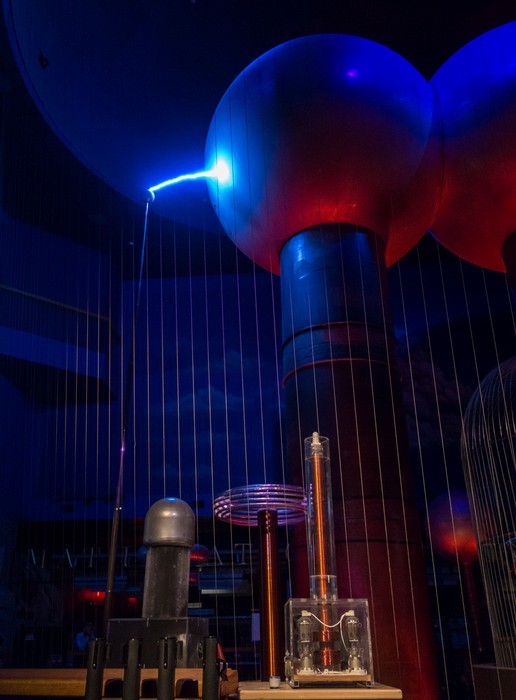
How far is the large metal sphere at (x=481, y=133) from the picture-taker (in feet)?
14.2

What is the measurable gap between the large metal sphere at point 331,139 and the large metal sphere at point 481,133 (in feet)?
0.60

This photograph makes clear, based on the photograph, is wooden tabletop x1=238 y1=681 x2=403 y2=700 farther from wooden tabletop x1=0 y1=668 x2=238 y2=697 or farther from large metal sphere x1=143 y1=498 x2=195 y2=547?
large metal sphere x1=143 y1=498 x2=195 y2=547

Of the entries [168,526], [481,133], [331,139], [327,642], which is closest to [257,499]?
[168,526]

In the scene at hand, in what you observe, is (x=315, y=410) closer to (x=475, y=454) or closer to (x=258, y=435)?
(x=475, y=454)

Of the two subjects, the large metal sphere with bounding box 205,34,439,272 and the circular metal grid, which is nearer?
the circular metal grid

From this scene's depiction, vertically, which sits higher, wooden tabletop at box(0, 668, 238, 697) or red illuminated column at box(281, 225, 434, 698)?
red illuminated column at box(281, 225, 434, 698)

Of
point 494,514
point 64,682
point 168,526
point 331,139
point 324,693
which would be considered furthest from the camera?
point 494,514

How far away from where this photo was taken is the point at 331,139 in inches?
163

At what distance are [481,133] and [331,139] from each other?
1.08 meters

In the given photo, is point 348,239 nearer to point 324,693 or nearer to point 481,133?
point 481,133

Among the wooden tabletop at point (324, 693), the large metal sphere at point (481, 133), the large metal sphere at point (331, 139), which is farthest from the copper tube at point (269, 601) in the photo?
the large metal sphere at point (481, 133)

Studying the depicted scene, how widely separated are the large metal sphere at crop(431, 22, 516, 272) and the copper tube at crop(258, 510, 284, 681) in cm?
265

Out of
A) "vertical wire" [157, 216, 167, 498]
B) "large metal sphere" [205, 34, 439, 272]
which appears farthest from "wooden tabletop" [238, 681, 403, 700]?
"vertical wire" [157, 216, 167, 498]

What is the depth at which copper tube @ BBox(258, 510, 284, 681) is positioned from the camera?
3439 millimetres
